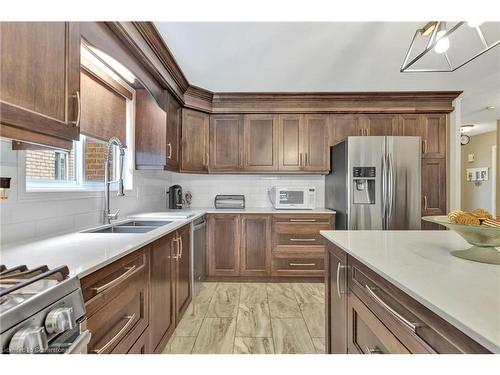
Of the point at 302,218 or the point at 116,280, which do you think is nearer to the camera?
the point at 116,280

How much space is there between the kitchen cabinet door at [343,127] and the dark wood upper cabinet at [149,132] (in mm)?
2148

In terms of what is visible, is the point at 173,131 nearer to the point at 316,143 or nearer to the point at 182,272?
the point at 182,272

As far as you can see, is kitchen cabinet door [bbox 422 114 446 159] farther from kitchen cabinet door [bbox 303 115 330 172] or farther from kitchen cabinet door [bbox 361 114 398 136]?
kitchen cabinet door [bbox 303 115 330 172]

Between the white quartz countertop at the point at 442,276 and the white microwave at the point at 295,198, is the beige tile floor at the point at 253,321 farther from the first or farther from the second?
the white quartz countertop at the point at 442,276

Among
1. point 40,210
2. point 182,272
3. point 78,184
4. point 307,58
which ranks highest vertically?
point 307,58

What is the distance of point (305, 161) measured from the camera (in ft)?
11.5

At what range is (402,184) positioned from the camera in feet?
9.56

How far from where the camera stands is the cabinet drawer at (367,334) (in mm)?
860

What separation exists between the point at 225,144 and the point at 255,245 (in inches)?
54.8

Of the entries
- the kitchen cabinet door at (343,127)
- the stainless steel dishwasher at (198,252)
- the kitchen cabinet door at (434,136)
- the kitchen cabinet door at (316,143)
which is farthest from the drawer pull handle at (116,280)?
the kitchen cabinet door at (434,136)

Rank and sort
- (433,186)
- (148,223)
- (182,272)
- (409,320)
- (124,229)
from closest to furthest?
(409,320) < (124,229) < (182,272) < (148,223) < (433,186)

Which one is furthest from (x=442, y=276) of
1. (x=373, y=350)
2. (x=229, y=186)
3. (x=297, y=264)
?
(x=229, y=186)

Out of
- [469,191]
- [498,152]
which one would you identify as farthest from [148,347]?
[469,191]
